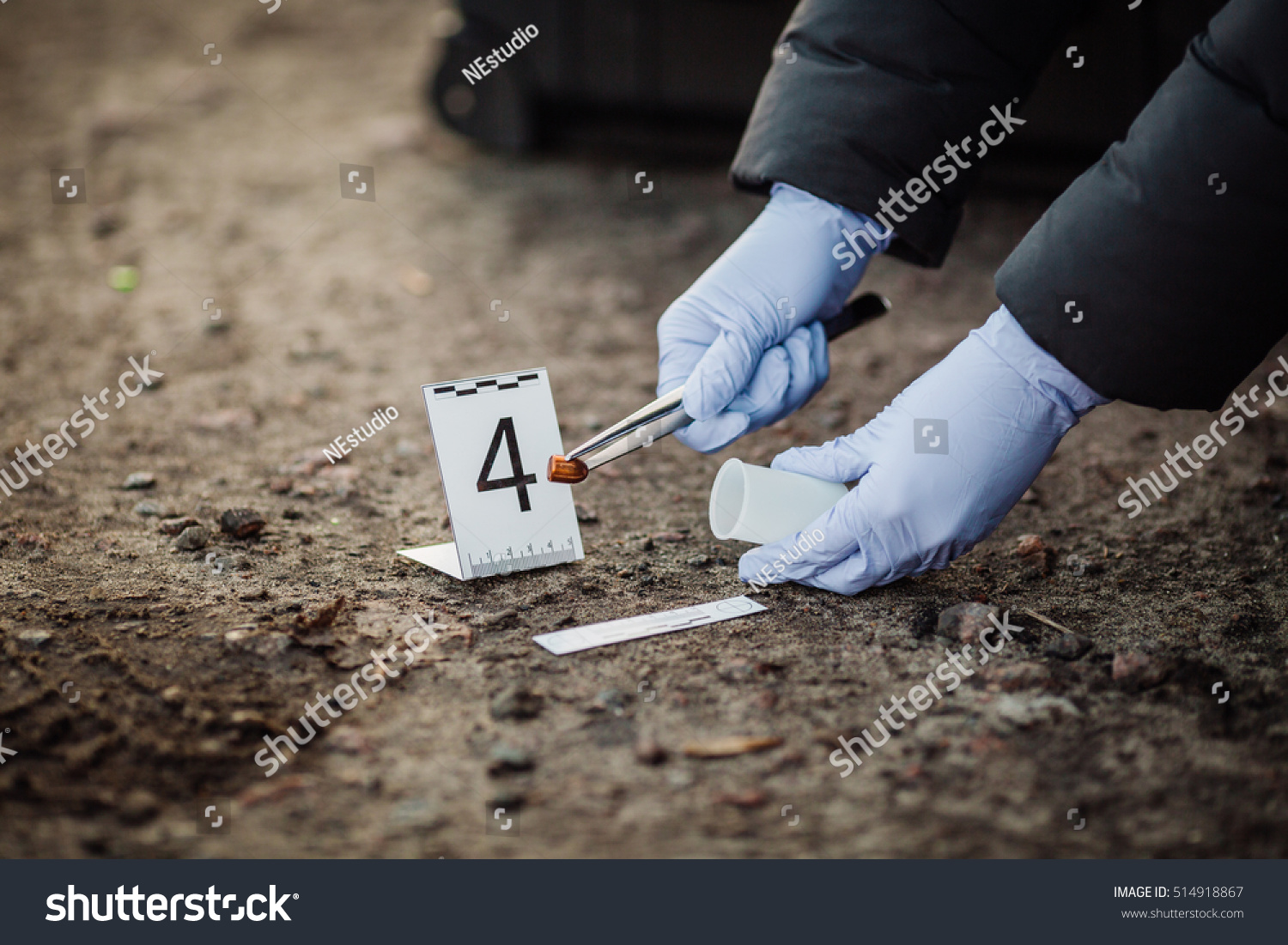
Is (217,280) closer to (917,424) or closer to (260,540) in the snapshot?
(260,540)

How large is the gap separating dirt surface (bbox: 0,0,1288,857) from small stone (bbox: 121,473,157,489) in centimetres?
2

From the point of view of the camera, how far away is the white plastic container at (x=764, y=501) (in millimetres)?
1747

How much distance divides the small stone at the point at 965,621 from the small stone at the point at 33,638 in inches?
56.7

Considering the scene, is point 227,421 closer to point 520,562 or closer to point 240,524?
point 240,524

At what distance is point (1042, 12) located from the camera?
183cm

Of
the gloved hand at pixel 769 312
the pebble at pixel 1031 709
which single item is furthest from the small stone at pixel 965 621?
the gloved hand at pixel 769 312

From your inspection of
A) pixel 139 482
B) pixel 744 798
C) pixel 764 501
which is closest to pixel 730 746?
pixel 744 798

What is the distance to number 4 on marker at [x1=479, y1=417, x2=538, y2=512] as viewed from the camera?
178 cm

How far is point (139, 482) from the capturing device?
2213 mm

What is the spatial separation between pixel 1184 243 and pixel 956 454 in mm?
456

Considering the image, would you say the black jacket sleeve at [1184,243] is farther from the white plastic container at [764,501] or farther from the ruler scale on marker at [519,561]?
the ruler scale on marker at [519,561]

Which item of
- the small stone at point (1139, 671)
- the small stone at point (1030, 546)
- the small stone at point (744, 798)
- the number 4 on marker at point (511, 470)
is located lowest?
the number 4 on marker at point (511, 470)

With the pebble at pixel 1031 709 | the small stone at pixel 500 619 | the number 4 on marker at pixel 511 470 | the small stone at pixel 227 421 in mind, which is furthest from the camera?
the small stone at pixel 227 421

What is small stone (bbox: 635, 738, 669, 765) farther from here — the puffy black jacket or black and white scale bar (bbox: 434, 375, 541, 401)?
the puffy black jacket
